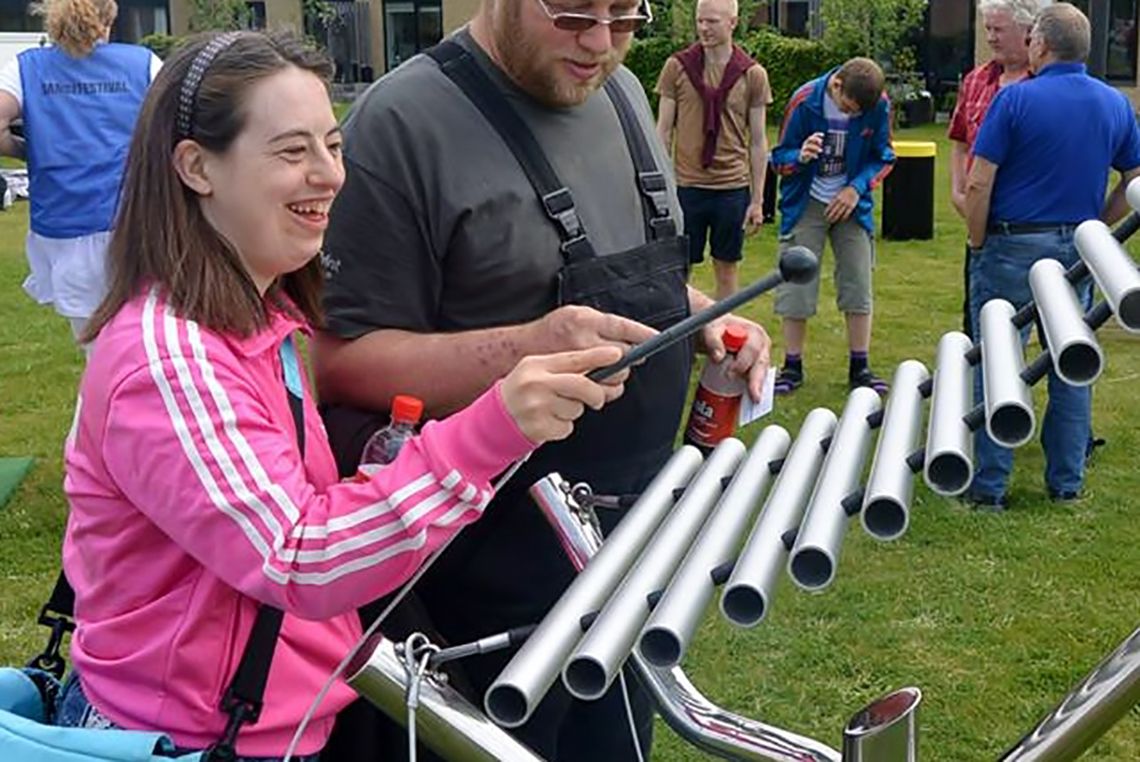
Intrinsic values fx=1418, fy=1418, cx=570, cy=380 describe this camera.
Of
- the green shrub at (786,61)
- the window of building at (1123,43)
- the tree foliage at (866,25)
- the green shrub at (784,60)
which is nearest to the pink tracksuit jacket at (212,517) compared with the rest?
the green shrub at (784,60)

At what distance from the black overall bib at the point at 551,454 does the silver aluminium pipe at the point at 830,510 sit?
777 mm

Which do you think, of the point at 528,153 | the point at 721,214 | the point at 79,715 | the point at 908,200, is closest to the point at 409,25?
the point at 908,200

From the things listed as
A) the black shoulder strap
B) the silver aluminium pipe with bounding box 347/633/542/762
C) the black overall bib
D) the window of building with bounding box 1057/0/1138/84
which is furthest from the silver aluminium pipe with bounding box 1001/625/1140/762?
the window of building with bounding box 1057/0/1138/84

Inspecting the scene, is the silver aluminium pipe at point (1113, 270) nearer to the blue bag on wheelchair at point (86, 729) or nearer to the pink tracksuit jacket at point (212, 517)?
the pink tracksuit jacket at point (212, 517)

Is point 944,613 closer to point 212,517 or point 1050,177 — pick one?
point 1050,177

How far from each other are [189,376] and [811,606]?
3.16m

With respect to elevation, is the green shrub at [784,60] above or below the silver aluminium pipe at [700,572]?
below

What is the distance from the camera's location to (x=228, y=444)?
4.47ft

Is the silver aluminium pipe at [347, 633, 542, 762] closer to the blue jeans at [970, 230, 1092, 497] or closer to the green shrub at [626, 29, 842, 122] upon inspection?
the blue jeans at [970, 230, 1092, 497]

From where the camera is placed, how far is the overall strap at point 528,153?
2027mm

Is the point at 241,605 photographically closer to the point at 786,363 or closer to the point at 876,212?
the point at 786,363

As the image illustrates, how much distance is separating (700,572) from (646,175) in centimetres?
124

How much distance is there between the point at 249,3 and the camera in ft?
116

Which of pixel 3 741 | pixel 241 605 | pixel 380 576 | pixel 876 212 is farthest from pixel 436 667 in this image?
pixel 876 212
